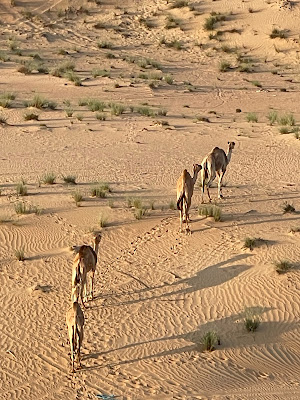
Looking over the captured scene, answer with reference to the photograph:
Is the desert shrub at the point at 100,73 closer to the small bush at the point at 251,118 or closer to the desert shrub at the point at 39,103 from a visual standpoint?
the desert shrub at the point at 39,103

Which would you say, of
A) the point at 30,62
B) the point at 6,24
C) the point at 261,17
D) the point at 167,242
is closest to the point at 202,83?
the point at 30,62

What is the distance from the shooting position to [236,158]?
58.3ft

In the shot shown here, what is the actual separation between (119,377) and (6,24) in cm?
3360

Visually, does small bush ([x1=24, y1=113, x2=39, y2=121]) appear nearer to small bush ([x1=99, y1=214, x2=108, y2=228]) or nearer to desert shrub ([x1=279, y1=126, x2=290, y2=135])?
desert shrub ([x1=279, y1=126, x2=290, y2=135])

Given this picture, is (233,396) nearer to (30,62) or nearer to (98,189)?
(98,189)

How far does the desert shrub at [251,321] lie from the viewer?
30.7ft

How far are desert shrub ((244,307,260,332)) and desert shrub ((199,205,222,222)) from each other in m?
3.38

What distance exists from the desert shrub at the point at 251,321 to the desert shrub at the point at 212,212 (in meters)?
3.38

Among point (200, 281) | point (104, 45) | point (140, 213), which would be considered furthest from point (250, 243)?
point (104, 45)

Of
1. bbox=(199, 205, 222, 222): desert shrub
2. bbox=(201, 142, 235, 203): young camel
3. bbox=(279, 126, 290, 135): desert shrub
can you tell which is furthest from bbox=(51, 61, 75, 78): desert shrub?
bbox=(199, 205, 222, 222): desert shrub

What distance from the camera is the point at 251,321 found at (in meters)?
9.38

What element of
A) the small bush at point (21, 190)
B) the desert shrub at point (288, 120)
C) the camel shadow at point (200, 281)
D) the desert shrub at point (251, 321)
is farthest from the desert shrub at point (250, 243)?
the desert shrub at point (288, 120)

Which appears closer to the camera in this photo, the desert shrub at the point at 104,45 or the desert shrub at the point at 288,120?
the desert shrub at the point at 288,120

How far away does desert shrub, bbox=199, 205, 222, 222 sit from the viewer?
12852 mm
